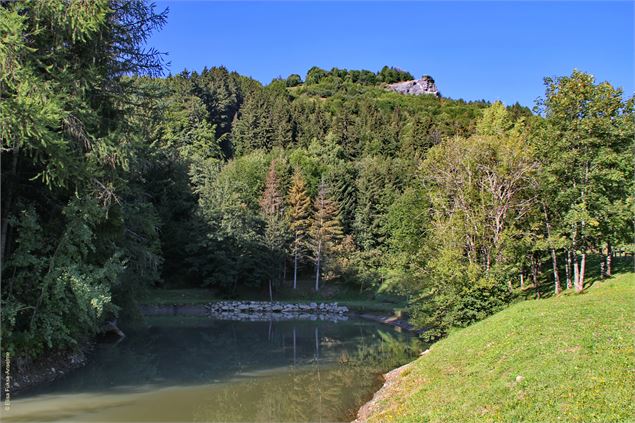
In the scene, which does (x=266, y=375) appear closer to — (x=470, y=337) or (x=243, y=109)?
(x=470, y=337)

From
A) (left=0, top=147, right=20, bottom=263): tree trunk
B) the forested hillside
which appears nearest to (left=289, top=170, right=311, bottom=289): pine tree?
the forested hillside

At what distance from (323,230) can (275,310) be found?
1003 centimetres

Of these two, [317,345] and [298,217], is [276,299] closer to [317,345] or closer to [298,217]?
[298,217]

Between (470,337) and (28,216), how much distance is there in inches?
541

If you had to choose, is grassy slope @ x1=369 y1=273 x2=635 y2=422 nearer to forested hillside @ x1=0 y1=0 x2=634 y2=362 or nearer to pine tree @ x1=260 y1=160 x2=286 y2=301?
forested hillside @ x1=0 y1=0 x2=634 y2=362

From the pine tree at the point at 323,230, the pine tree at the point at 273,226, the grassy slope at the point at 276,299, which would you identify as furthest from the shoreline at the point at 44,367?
the pine tree at the point at 323,230

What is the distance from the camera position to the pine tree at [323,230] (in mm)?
50344

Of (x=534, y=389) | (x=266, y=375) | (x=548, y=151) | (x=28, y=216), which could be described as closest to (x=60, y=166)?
(x=28, y=216)

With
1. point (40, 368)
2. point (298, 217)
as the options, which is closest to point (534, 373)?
point (40, 368)

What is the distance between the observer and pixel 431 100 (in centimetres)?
15550

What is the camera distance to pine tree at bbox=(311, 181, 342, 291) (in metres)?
50.3

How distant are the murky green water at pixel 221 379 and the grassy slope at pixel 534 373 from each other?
2.96 meters

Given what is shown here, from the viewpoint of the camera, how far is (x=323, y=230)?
5069 cm

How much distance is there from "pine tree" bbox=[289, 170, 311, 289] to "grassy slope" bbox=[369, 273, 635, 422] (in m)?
35.7
